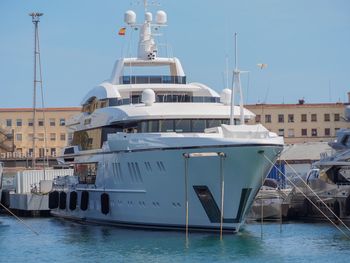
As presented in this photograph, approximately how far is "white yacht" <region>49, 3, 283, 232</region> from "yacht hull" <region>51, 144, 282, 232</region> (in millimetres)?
37

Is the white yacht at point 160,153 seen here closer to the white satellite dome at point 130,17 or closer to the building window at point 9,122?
the white satellite dome at point 130,17

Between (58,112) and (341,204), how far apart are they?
5572 centimetres

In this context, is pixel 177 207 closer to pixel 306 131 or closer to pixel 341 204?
pixel 341 204

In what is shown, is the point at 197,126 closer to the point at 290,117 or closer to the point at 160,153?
the point at 160,153

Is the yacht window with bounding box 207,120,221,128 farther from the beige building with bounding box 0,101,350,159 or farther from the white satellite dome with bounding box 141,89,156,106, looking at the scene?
the beige building with bounding box 0,101,350,159

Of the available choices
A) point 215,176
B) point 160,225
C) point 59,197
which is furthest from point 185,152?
point 59,197

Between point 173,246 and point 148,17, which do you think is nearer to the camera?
point 173,246

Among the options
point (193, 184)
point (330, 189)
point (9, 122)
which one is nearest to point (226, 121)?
point (193, 184)

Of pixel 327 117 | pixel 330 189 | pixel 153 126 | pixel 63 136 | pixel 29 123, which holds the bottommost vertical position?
pixel 330 189

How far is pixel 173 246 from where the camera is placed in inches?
1217

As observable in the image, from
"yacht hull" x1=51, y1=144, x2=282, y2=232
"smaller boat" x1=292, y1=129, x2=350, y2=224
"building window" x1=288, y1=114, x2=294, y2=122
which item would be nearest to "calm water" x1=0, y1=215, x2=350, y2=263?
"yacht hull" x1=51, y1=144, x2=282, y2=232

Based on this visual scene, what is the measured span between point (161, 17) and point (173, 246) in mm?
15503

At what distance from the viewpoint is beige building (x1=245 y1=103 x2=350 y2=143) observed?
87812mm

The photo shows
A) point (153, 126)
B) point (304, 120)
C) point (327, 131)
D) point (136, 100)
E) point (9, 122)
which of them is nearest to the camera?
point (153, 126)
